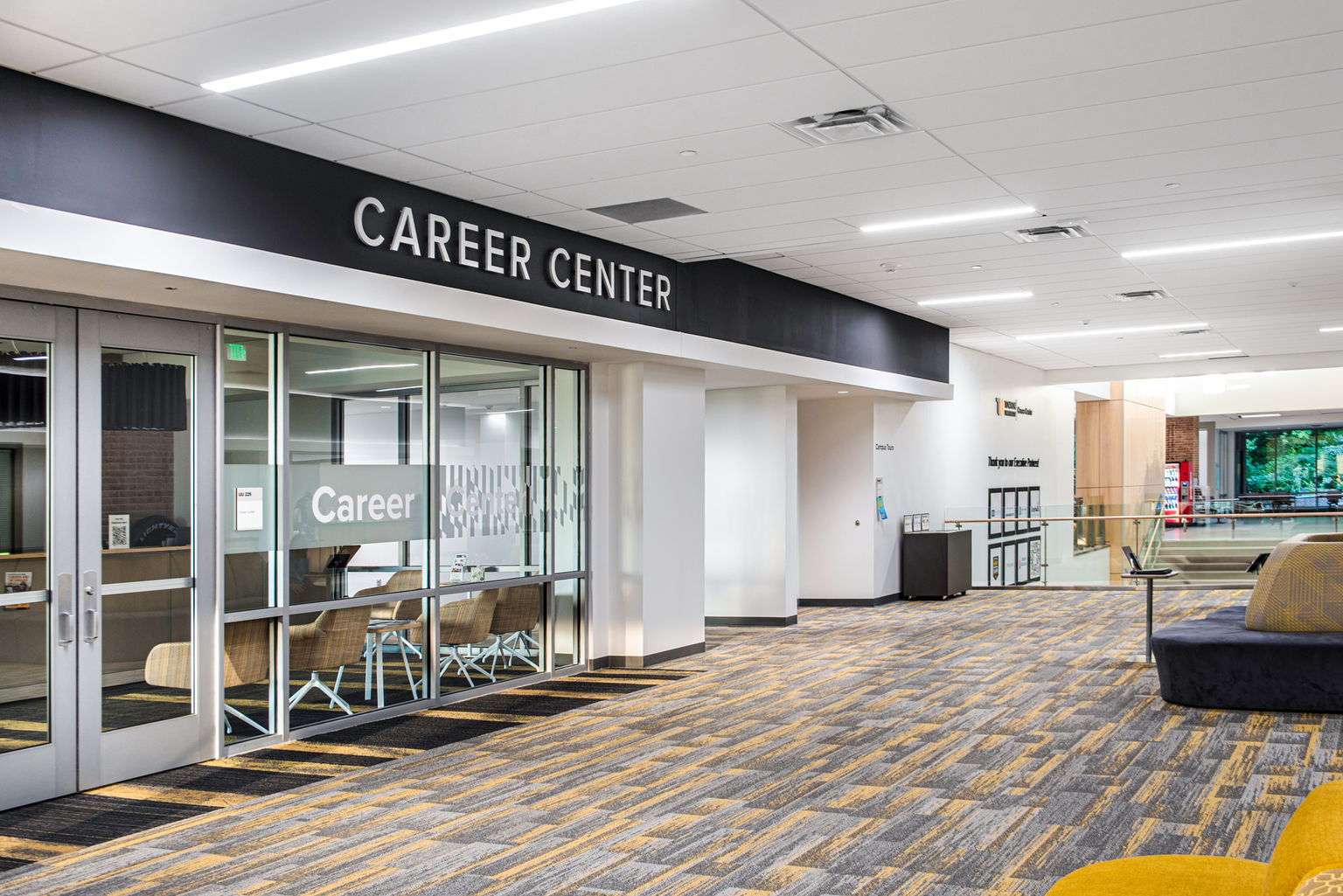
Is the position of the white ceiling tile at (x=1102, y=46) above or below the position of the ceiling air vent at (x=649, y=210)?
above

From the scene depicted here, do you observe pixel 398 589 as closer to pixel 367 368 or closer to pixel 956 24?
pixel 367 368

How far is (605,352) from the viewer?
26.7 feet

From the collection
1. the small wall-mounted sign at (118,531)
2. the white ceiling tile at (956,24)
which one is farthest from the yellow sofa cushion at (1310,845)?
the small wall-mounted sign at (118,531)

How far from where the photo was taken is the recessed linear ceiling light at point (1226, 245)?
8117 mm

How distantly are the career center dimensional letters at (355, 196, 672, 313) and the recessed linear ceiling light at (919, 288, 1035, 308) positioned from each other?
3652mm

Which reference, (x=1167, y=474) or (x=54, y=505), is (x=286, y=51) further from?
(x=1167, y=474)

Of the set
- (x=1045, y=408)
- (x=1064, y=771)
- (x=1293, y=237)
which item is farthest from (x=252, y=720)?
(x=1045, y=408)

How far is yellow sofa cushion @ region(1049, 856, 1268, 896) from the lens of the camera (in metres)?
2.74

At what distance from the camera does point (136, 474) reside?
5.69 meters

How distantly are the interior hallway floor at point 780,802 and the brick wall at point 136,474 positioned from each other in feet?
5.13

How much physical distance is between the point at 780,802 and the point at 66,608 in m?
3.38

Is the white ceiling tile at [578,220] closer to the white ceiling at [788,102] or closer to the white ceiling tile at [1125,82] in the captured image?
the white ceiling at [788,102]

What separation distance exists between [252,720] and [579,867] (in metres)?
2.81

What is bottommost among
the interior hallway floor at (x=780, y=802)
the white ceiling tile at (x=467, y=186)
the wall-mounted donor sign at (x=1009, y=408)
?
the interior hallway floor at (x=780, y=802)
